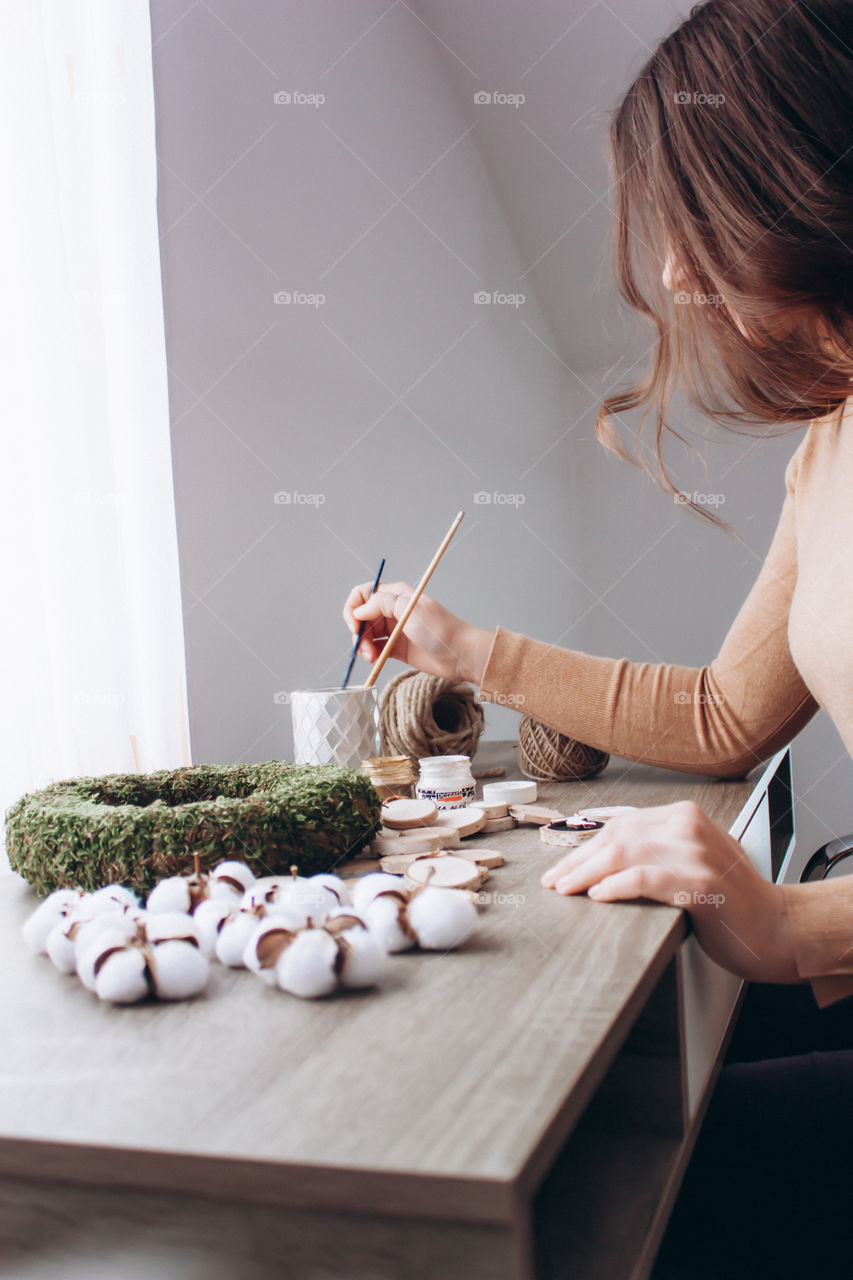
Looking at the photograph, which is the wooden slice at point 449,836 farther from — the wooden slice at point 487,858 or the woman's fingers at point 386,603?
the woman's fingers at point 386,603

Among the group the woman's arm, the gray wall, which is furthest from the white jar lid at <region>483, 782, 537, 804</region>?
the gray wall

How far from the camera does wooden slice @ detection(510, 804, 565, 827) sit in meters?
0.80

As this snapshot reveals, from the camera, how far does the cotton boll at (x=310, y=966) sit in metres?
0.44

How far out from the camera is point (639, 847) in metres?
0.56

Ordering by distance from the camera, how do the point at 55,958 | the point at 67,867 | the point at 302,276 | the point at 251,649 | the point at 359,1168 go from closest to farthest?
the point at 359,1168 < the point at 55,958 < the point at 67,867 < the point at 251,649 < the point at 302,276

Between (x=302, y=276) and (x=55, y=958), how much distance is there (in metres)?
1.35

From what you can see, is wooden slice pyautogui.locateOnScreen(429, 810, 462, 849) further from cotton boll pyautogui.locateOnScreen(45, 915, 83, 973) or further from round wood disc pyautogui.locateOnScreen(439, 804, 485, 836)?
cotton boll pyautogui.locateOnScreen(45, 915, 83, 973)

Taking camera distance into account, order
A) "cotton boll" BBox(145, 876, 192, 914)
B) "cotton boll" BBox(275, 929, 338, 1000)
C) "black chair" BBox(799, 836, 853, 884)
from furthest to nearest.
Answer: "black chair" BBox(799, 836, 853, 884), "cotton boll" BBox(145, 876, 192, 914), "cotton boll" BBox(275, 929, 338, 1000)

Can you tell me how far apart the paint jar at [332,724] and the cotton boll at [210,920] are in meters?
0.38

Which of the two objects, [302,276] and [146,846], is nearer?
[146,846]

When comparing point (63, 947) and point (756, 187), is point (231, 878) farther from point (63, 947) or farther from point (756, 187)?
point (756, 187)

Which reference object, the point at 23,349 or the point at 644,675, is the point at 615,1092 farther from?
the point at 23,349

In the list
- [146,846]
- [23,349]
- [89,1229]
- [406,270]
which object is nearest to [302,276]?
[406,270]

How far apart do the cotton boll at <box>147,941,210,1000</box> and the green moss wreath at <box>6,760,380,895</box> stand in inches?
5.9
